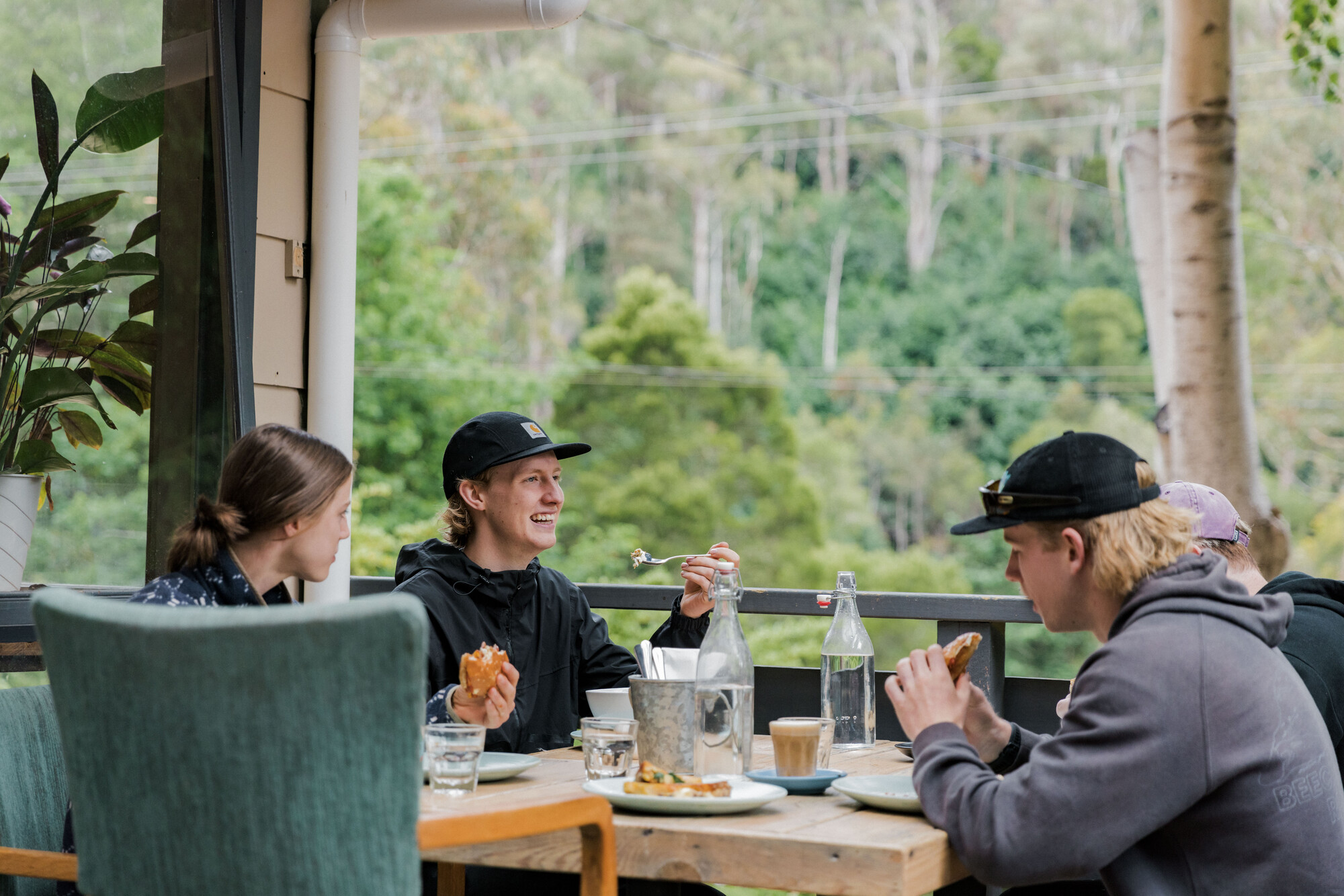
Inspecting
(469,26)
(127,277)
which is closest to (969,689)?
(127,277)

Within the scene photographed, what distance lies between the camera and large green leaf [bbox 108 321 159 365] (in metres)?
2.73

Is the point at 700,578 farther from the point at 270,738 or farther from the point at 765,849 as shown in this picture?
the point at 270,738

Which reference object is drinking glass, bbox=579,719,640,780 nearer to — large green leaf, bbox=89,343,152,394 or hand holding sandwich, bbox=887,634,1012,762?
hand holding sandwich, bbox=887,634,1012,762

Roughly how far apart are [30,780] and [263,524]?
1.63 feet

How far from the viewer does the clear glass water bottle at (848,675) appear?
2064mm

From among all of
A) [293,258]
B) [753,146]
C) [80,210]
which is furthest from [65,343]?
[753,146]

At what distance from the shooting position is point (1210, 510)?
2127mm

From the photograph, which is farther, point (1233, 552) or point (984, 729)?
point (1233, 552)

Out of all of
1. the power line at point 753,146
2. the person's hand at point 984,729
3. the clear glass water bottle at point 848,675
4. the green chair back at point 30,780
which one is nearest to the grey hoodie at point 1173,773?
the person's hand at point 984,729

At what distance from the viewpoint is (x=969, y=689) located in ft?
5.62

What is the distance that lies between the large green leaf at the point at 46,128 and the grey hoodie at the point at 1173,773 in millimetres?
2025

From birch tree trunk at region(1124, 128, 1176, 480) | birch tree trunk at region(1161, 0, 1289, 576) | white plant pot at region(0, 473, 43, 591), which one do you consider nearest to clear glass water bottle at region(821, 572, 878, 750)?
white plant pot at region(0, 473, 43, 591)

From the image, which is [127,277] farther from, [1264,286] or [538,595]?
[1264,286]

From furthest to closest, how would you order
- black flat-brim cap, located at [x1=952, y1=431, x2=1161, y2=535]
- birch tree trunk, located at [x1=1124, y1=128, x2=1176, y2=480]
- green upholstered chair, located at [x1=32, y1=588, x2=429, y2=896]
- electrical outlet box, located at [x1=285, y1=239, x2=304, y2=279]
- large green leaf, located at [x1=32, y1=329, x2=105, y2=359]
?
birch tree trunk, located at [x1=1124, y1=128, x2=1176, y2=480] < electrical outlet box, located at [x1=285, y1=239, x2=304, y2=279] < large green leaf, located at [x1=32, y1=329, x2=105, y2=359] < black flat-brim cap, located at [x1=952, y1=431, x2=1161, y2=535] < green upholstered chair, located at [x1=32, y1=588, x2=429, y2=896]
